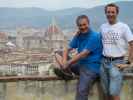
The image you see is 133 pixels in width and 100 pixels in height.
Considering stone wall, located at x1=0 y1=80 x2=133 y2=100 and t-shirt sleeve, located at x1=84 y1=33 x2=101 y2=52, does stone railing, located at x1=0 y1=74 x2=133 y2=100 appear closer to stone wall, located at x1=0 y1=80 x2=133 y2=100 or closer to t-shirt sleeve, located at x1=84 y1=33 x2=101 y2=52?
stone wall, located at x1=0 y1=80 x2=133 y2=100

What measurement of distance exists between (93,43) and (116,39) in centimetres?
32

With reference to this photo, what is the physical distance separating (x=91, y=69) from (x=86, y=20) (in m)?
0.66

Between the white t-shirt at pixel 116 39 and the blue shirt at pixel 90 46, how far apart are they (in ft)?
0.31

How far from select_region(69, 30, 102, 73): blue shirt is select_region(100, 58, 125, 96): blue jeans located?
111mm

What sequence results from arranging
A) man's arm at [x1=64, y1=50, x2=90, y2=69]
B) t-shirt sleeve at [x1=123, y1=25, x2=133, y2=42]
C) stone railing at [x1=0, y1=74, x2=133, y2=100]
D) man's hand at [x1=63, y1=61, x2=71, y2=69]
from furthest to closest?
stone railing at [x1=0, y1=74, x2=133, y2=100] → man's hand at [x1=63, y1=61, x2=71, y2=69] → man's arm at [x1=64, y1=50, x2=90, y2=69] → t-shirt sleeve at [x1=123, y1=25, x2=133, y2=42]

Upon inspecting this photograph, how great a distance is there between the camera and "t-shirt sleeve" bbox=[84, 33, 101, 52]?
624cm

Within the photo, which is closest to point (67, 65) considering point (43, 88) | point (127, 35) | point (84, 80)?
point (84, 80)

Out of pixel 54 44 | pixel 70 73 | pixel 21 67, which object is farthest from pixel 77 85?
pixel 54 44

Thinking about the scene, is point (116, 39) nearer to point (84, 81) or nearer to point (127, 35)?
point (127, 35)

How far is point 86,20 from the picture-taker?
622 cm

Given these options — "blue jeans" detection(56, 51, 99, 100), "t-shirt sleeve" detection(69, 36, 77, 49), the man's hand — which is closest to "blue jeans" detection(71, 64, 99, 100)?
"blue jeans" detection(56, 51, 99, 100)

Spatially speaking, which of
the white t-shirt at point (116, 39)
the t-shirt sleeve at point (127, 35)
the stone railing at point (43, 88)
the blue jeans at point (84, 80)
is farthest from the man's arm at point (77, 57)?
the t-shirt sleeve at point (127, 35)

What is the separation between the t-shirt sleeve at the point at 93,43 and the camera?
6238 mm

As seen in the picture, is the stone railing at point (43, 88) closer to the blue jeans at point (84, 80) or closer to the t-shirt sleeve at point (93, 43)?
the blue jeans at point (84, 80)
